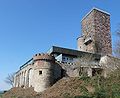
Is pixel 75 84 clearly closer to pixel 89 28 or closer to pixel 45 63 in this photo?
pixel 45 63

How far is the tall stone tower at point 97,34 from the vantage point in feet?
157

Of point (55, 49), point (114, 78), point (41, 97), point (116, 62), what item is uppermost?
point (55, 49)

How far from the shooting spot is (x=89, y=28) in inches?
1975

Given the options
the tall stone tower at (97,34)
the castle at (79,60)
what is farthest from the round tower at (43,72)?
the tall stone tower at (97,34)

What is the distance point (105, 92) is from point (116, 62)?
24.6ft

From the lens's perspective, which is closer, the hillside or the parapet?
the hillside

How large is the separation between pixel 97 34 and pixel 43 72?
65.0 feet

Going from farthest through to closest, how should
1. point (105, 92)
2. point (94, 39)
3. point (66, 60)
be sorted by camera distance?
point (94, 39), point (66, 60), point (105, 92)

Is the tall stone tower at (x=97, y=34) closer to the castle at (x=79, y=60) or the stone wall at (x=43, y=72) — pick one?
the castle at (x=79, y=60)

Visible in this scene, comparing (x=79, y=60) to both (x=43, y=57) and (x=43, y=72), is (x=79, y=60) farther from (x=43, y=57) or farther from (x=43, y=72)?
(x=43, y=72)

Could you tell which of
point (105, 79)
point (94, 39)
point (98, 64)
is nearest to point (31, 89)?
point (105, 79)

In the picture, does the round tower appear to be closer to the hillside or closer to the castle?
the castle

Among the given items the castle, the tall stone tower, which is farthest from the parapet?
the tall stone tower

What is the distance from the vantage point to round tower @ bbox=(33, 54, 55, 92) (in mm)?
32531
